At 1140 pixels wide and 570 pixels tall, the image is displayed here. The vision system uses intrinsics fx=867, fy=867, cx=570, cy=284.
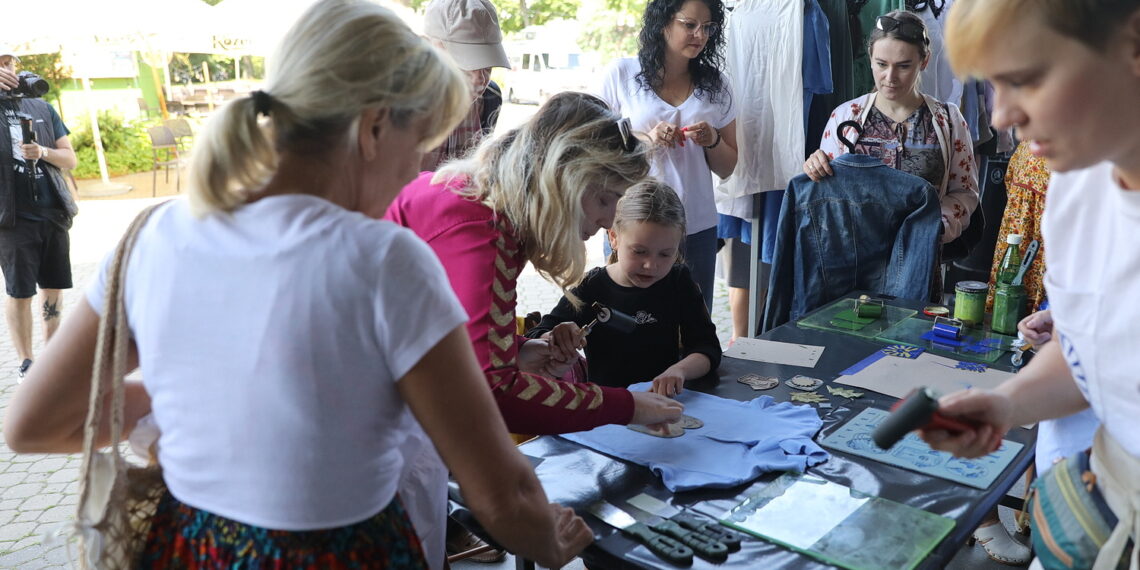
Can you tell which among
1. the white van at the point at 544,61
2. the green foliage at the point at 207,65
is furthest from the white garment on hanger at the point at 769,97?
the green foliage at the point at 207,65

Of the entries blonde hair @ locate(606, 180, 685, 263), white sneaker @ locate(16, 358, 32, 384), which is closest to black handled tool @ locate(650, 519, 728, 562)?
blonde hair @ locate(606, 180, 685, 263)

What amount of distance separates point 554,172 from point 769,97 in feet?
9.14

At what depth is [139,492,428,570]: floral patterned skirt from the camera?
101 cm

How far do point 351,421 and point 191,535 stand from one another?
28 centimetres

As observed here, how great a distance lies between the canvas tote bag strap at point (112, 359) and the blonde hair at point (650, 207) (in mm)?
1443

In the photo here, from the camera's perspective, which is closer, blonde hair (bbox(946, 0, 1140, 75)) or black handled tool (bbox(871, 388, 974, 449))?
blonde hair (bbox(946, 0, 1140, 75))

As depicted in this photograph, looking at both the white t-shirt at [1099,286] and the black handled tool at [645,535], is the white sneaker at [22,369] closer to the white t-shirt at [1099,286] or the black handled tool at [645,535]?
the black handled tool at [645,535]

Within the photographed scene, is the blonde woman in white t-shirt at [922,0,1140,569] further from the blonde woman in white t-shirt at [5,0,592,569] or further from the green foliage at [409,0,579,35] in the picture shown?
the green foliage at [409,0,579,35]

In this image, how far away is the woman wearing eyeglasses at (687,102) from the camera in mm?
3516

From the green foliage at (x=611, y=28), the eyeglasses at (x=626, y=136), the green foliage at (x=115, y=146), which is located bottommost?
the green foliage at (x=115, y=146)

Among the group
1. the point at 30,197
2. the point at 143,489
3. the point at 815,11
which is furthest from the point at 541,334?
the point at 30,197

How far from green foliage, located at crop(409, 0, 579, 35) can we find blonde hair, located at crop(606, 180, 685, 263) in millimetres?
10450

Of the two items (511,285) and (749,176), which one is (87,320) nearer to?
(511,285)

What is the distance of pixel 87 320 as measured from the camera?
1091 millimetres
